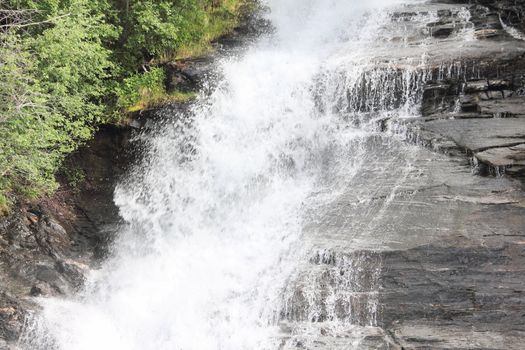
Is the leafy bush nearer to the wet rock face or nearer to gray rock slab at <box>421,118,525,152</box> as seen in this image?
the wet rock face

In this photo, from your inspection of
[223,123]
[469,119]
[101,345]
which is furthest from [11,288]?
[469,119]

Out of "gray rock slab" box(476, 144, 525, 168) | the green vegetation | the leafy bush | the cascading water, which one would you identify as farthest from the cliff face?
the leafy bush

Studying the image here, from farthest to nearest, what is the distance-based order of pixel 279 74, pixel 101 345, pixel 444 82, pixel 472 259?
pixel 279 74 < pixel 444 82 < pixel 101 345 < pixel 472 259

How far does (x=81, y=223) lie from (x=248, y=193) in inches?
155

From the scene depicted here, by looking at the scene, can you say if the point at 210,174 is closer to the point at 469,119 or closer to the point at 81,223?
the point at 81,223

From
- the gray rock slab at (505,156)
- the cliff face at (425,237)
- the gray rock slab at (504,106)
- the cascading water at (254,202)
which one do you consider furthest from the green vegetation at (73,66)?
the gray rock slab at (505,156)

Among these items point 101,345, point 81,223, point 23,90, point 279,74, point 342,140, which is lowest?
point 101,345

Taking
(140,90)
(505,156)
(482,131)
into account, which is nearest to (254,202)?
(140,90)

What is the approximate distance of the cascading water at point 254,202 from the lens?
8.33 m

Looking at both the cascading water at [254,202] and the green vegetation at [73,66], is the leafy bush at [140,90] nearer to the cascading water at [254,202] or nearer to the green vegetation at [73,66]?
the green vegetation at [73,66]

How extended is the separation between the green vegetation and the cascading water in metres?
1.59

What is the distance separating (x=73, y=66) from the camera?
10.5 m

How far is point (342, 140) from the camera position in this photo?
36.2ft

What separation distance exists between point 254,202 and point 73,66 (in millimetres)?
4956
